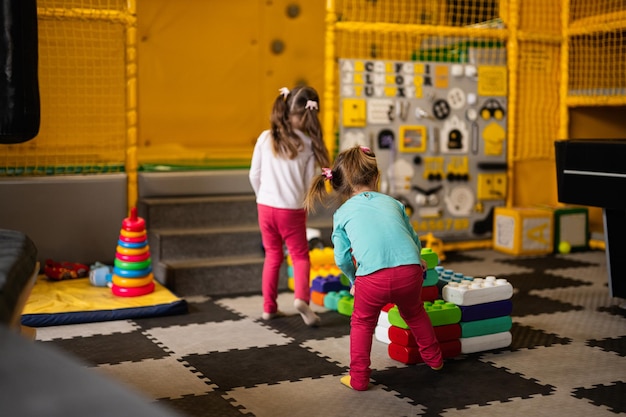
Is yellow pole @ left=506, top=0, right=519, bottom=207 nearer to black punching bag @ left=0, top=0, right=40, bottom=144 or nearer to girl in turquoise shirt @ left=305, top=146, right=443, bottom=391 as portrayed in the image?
girl in turquoise shirt @ left=305, top=146, right=443, bottom=391

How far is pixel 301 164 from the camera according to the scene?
13.6 ft

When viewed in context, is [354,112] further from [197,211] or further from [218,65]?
[218,65]

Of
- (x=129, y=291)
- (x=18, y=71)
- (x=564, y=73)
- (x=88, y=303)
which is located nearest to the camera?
(x=18, y=71)

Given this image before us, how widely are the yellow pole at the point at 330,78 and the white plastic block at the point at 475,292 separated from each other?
241 centimetres

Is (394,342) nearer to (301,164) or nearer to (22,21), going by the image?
(301,164)

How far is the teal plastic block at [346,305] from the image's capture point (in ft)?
13.9

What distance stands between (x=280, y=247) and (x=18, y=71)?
1680 millimetres

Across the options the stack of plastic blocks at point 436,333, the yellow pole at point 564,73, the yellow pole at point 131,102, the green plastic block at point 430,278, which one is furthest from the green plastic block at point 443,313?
the yellow pole at point 564,73

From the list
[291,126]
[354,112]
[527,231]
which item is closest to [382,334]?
[291,126]

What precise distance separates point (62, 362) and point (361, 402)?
179 centimetres

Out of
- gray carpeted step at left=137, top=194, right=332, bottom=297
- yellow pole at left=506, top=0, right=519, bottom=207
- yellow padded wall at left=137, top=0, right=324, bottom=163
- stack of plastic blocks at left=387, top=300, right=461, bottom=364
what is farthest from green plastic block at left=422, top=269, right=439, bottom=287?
yellow padded wall at left=137, top=0, right=324, bottom=163

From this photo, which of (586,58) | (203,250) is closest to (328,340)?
(203,250)

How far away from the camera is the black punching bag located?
2.97 metres

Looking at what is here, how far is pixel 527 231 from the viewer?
6152 mm
